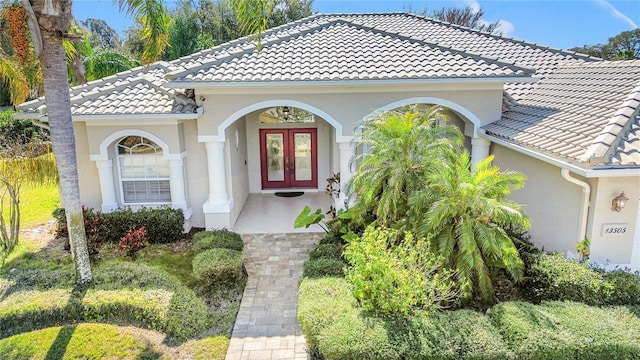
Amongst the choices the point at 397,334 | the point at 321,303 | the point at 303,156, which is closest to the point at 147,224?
the point at 321,303

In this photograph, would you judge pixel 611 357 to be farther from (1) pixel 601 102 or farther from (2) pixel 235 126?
Answer: (2) pixel 235 126

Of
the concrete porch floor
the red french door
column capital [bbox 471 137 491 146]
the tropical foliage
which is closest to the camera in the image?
the tropical foliage

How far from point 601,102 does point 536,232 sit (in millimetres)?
3383

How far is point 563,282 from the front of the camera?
303 inches

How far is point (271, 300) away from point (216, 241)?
2607 millimetres

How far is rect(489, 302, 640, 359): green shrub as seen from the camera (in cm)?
625

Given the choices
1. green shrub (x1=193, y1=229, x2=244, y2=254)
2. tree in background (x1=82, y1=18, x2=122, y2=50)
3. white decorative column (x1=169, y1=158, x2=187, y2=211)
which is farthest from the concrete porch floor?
tree in background (x1=82, y1=18, x2=122, y2=50)

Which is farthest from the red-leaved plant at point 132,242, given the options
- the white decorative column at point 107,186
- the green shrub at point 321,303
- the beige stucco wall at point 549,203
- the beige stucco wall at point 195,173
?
the beige stucco wall at point 549,203

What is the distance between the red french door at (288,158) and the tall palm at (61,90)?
29.7ft

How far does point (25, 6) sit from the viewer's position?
7.64 meters

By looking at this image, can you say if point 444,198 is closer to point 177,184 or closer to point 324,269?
point 324,269

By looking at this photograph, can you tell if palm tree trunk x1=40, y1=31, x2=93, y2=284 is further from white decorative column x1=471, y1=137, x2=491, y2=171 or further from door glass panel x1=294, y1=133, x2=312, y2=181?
white decorative column x1=471, y1=137, x2=491, y2=171

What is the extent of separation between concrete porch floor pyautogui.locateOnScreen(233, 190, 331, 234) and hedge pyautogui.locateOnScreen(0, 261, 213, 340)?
5.04 metres

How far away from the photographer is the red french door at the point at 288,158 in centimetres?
1792
